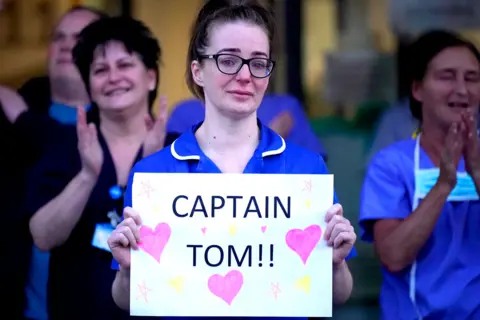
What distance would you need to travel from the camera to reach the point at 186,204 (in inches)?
98.0

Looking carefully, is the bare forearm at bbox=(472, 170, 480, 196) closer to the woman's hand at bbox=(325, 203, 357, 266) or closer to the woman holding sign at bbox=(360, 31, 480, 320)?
the woman holding sign at bbox=(360, 31, 480, 320)

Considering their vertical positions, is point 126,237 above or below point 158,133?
below

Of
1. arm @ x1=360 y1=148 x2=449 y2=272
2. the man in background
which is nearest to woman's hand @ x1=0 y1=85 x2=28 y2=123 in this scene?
the man in background

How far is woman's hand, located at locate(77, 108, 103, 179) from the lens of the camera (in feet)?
10.4

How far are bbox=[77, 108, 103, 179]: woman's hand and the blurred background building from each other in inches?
74.4

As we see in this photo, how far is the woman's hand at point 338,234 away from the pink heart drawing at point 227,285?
0.78ft

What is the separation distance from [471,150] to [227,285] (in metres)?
1.09

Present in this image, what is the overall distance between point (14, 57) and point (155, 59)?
77.7 inches

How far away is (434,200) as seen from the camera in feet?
10.2

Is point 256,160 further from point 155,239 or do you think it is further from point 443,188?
point 443,188

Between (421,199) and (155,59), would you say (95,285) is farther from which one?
(421,199)

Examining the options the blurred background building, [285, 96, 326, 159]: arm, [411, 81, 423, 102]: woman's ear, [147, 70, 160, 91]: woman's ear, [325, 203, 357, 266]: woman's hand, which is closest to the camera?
[325, 203, 357, 266]: woman's hand

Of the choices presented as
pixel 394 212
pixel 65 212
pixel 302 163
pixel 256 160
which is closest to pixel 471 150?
pixel 394 212

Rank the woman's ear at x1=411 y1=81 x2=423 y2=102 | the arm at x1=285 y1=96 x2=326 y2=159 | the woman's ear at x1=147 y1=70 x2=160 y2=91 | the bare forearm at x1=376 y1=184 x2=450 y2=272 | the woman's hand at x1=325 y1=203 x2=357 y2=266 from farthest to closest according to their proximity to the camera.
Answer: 1. the arm at x1=285 y1=96 x2=326 y2=159
2. the woman's ear at x1=411 y1=81 x2=423 y2=102
3. the woman's ear at x1=147 y1=70 x2=160 y2=91
4. the bare forearm at x1=376 y1=184 x2=450 y2=272
5. the woman's hand at x1=325 y1=203 x2=357 y2=266
